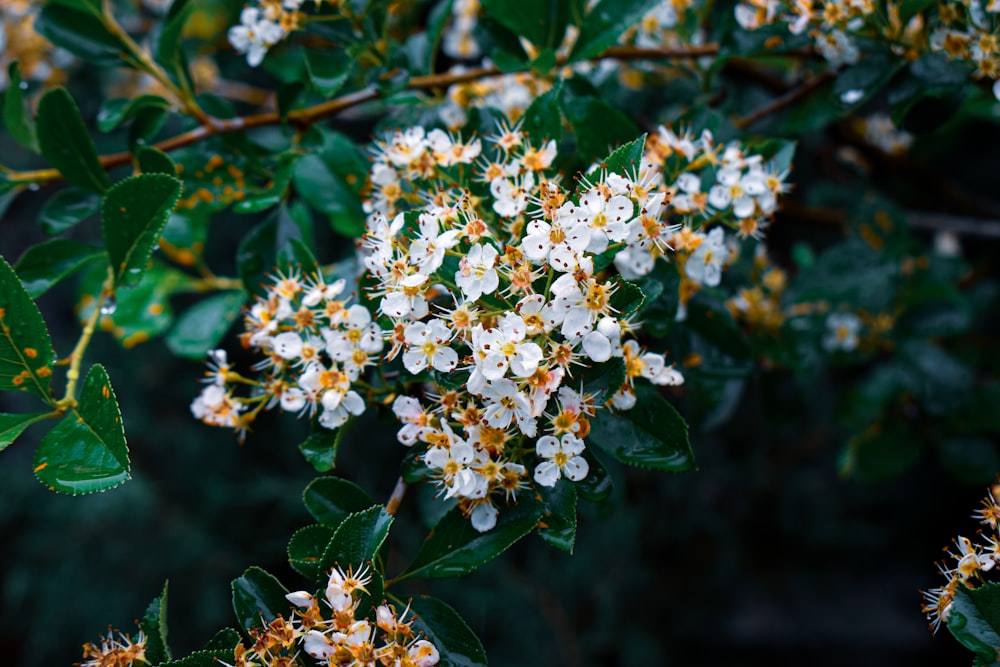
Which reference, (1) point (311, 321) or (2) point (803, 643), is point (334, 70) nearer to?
(1) point (311, 321)

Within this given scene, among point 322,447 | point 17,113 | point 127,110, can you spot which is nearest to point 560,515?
point 322,447

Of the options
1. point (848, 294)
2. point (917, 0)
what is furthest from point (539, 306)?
point (848, 294)

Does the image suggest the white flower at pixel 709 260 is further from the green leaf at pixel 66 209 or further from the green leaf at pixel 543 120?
the green leaf at pixel 66 209

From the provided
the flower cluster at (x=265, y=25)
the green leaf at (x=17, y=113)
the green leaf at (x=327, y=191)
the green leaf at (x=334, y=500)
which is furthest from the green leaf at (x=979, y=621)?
the green leaf at (x=17, y=113)

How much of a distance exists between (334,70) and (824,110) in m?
0.81

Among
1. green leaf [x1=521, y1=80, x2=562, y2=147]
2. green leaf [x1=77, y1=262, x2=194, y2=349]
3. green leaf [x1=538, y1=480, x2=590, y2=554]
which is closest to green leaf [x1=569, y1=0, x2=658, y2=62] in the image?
green leaf [x1=521, y1=80, x2=562, y2=147]

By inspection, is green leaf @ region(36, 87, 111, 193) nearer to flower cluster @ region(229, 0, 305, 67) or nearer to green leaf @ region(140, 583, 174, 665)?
flower cluster @ region(229, 0, 305, 67)

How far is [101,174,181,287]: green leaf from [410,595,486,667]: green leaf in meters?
0.55

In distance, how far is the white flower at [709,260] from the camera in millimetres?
969

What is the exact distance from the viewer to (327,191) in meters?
1.20

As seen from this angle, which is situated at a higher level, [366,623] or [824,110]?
[824,110]

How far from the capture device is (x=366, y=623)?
0.73 metres

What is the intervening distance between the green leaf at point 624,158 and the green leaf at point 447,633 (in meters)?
0.51

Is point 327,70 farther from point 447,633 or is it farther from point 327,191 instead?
point 447,633
